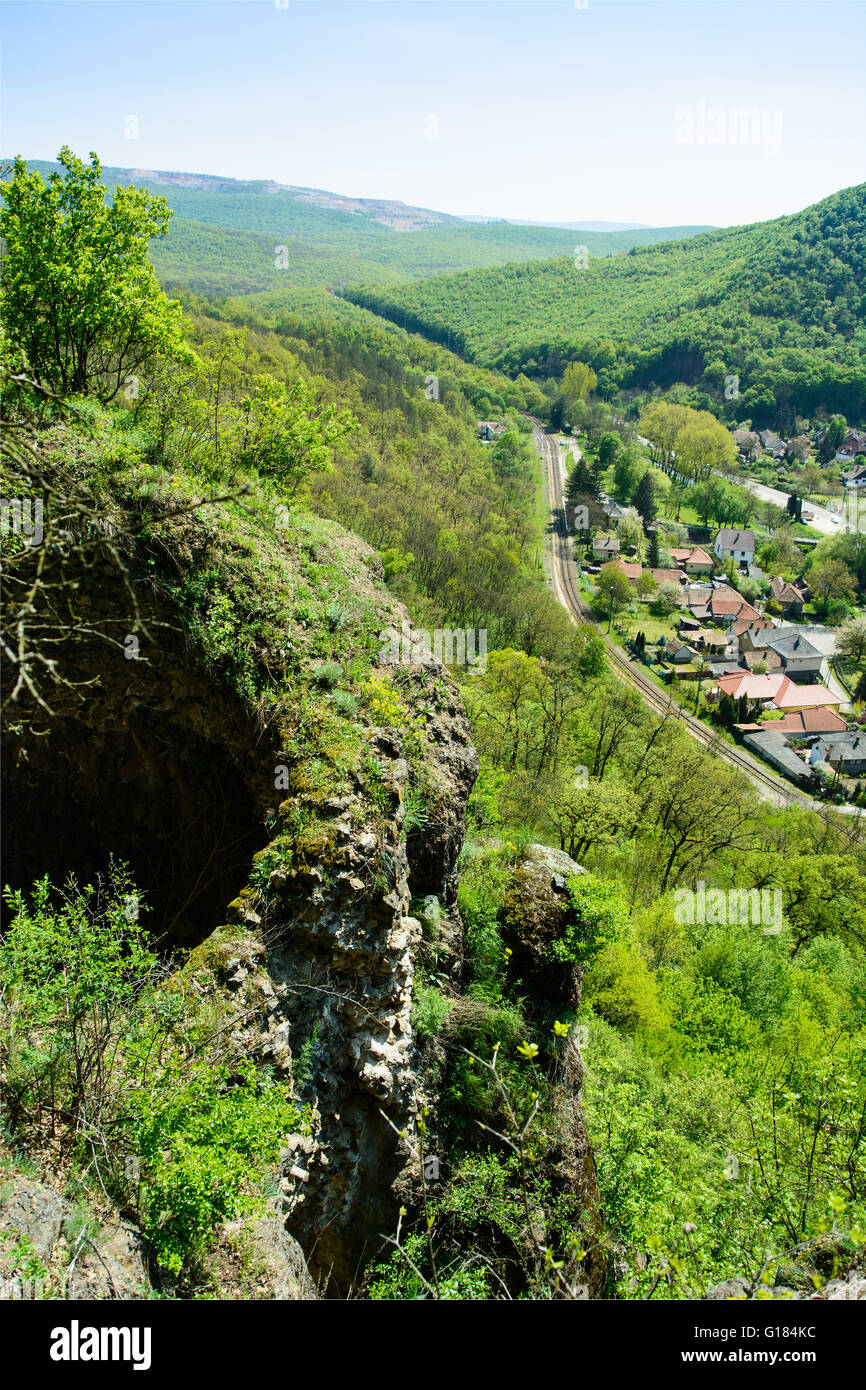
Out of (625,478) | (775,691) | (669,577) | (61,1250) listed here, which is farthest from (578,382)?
(61,1250)

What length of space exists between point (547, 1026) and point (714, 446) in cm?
14470

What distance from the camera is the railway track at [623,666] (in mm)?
62562

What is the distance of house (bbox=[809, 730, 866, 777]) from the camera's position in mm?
68438

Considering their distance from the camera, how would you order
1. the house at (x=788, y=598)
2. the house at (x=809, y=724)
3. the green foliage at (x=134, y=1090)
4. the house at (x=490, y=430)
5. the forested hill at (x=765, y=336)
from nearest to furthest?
the green foliage at (x=134, y=1090) < the house at (x=809, y=724) < the house at (x=788, y=598) < the house at (x=490, y=430) < the forested hill at (x=765, y=336)

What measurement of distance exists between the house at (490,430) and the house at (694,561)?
42.9m

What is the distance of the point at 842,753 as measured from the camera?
69500 mm

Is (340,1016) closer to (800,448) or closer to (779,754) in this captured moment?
(779,754)

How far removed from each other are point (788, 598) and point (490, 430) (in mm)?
63805

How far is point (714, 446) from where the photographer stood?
137m

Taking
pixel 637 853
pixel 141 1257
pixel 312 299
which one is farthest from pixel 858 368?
pixel 141 1257

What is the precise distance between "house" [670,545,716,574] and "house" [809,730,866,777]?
41052 mm

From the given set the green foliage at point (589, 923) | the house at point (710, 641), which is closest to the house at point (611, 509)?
the house at point (710, 641)

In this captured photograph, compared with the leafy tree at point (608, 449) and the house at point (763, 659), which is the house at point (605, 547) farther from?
the leafy tree at point (608, 449)

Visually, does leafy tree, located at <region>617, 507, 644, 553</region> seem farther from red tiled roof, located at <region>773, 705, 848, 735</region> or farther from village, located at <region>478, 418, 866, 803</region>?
red tiled roof, located at <region>773, 705, 848, 735</region>
